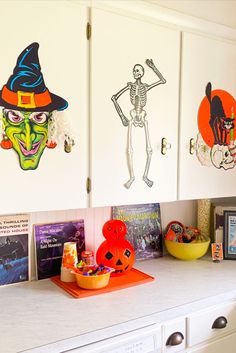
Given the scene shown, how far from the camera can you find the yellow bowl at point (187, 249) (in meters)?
2.14

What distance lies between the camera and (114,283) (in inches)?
70.8

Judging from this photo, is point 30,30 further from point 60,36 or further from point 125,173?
point 125,173

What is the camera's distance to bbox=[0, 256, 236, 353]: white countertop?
4.39ft

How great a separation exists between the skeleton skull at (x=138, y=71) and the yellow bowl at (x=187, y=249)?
97 centimetres

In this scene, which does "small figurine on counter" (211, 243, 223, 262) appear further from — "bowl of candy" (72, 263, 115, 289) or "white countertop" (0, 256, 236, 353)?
"bowl of candy" (72, 263, 115, 289)

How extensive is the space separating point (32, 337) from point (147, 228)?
1.03 metres

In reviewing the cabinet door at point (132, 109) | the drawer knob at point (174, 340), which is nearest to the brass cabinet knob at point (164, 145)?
the cabinet door at point (132, 109)

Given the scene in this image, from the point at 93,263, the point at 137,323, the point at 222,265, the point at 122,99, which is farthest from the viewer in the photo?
the point at 222,265

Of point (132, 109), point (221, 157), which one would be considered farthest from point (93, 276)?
point (221, 157)

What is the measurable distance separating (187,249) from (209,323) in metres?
0.52

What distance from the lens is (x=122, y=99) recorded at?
66.7 inches

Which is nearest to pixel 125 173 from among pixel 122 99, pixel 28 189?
pixel 122 99

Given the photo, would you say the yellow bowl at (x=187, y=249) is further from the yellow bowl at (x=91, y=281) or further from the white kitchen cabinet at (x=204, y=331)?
the yellow bowl at (x=91, y=281)

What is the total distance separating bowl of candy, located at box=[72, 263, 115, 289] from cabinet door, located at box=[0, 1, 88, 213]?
0.33 m
